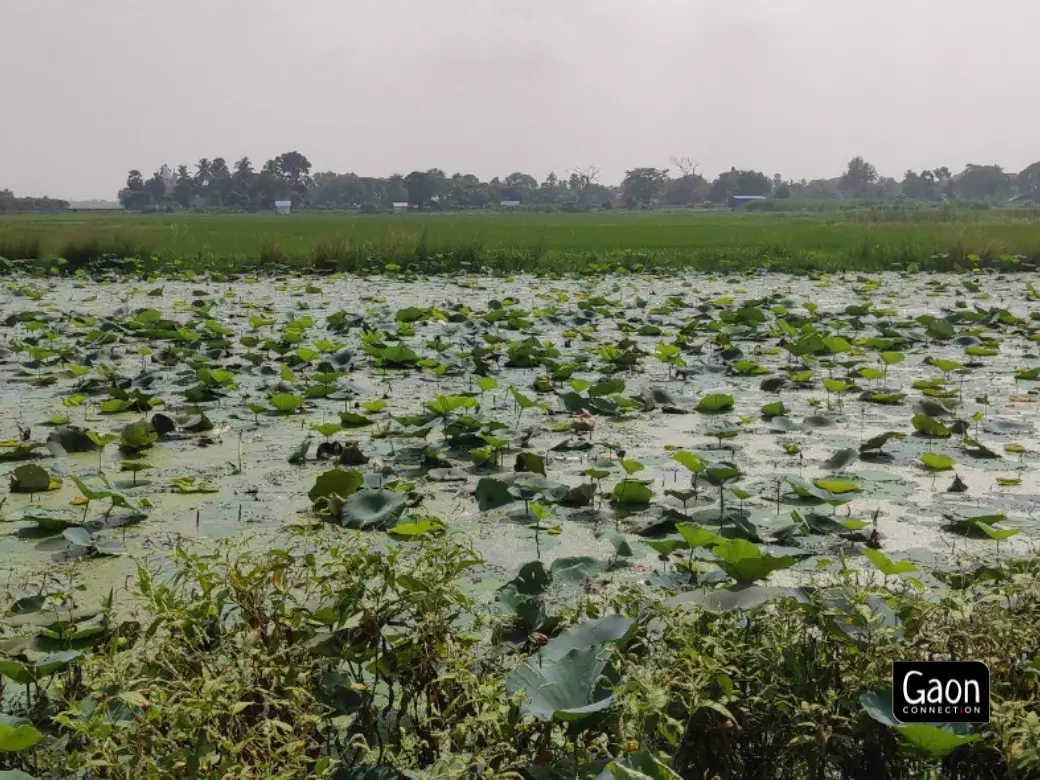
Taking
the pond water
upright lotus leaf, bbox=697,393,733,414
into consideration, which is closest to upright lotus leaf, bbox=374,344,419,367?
the pond water

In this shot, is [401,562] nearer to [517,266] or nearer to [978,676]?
[978,676]

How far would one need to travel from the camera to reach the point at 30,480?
3.38m

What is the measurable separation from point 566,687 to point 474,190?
99.6m

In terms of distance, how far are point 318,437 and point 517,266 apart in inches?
409

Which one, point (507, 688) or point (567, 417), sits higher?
point (507, 688)

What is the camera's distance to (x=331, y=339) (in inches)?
287

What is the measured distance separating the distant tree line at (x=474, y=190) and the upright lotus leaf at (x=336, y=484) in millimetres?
85131

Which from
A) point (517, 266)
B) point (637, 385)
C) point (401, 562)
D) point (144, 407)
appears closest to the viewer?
point (401, 562)

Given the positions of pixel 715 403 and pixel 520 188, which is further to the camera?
pixel 520 188

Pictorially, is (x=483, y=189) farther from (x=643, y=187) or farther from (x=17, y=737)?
(x=17, y=737)

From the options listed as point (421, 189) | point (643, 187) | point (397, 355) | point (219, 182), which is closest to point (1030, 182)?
point (643, 187)

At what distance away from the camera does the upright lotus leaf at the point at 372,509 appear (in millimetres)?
2902

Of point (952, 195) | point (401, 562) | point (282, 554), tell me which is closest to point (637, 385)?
point (401, 562)

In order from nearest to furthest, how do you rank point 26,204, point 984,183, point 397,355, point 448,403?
point 448,403 < point 397,355 < point 26,204 < point 984,183
